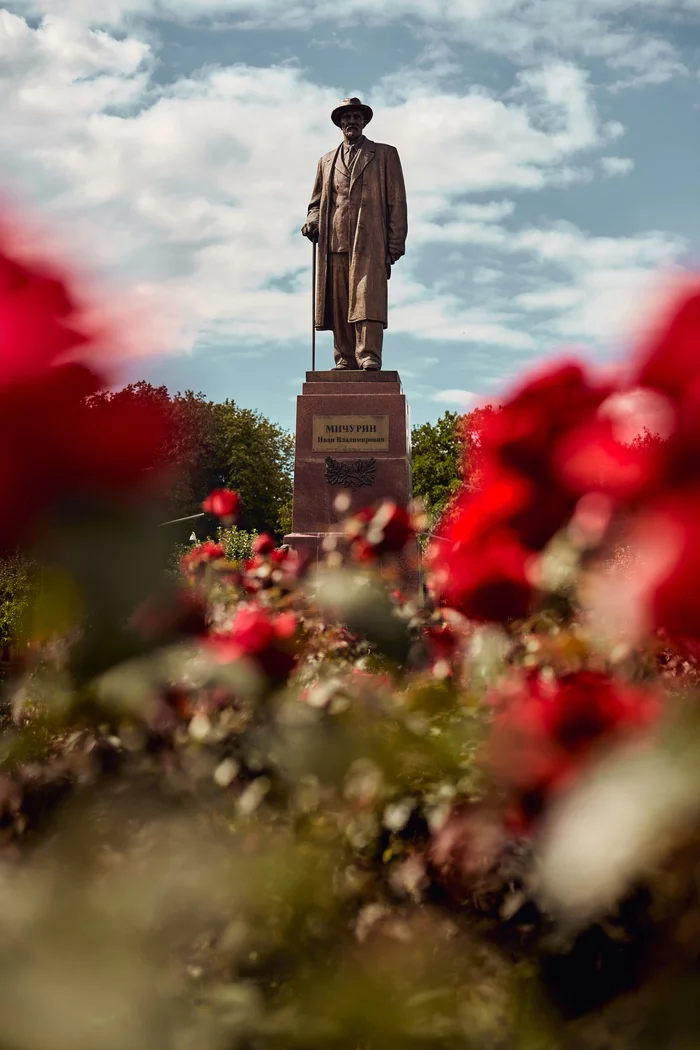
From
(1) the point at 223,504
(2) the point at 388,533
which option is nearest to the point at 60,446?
(2) the point at 388,533

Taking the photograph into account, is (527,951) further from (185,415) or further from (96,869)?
(185,415)

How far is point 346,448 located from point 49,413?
23.7ft

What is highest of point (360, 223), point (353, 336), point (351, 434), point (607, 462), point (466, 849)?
point (360, 223)

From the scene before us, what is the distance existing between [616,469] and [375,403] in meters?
7.36

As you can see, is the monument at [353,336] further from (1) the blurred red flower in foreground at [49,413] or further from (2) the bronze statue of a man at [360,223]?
(1) the blurred red flower in foreground at [49,413]

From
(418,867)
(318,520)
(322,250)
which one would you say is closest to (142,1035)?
(418,867)

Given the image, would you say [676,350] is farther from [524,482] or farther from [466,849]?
[466,849]

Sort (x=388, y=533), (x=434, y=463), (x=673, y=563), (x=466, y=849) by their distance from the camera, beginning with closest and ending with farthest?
1. (x=673, y=563)
2. (x=466, y=849)
3. (x=388, y=533)
4. (x=434, y=463)

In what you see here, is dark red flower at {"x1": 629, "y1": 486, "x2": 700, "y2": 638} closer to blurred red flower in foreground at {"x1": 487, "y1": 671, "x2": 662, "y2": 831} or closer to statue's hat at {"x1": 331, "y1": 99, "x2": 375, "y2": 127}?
blurred red flower in foreground at {"x1": 487, "y1": 671, "x2": 662, "y2": 831}

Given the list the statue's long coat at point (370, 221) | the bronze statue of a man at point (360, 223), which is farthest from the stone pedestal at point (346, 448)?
the statue's long coat at point (370, 221)

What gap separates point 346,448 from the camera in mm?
7645

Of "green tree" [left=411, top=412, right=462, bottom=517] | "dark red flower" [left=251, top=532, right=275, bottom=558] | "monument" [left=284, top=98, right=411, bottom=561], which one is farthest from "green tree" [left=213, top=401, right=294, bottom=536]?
"dark red flower" [left=251, top=532, right=275, bottom=558]

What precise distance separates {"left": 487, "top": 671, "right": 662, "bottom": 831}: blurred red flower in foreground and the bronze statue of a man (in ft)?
25.4

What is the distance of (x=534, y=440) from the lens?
52 centimetres
